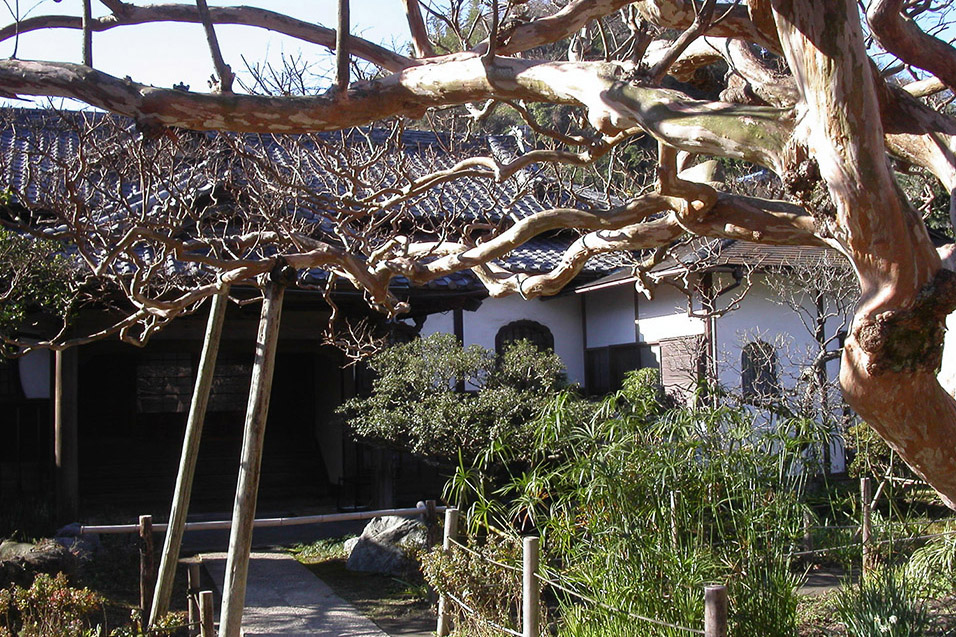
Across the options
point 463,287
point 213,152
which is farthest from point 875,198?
→ point 463,287

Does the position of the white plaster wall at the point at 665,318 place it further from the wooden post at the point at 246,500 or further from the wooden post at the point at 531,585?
the wooden post at the point at 246,500

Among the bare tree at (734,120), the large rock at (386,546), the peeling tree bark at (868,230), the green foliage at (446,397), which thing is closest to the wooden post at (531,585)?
the bare tree at (734,120)

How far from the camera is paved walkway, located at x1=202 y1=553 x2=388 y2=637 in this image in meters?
7.03

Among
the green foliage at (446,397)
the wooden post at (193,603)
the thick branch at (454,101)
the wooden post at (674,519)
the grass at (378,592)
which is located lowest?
the grass at (378,592)

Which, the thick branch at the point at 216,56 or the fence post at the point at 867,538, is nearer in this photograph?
the thick branch at the point at 216,56

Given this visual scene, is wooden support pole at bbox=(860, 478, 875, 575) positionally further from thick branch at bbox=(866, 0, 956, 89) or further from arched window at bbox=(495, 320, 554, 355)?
arched window at bbox=(495, 320, 554, 355)

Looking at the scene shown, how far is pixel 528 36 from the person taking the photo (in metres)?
4.19

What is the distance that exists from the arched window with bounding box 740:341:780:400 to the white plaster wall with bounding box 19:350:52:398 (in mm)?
8601

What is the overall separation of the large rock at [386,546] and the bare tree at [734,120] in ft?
15.5

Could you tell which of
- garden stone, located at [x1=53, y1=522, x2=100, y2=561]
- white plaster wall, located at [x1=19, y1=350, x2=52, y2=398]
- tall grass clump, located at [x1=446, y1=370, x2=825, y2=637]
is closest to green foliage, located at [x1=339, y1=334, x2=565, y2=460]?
garden stone, located at [x1=53, y1=522, x2=100, y2=561]

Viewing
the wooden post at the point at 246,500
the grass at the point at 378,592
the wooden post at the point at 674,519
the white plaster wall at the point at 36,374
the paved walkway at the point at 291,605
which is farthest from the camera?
the white plaster wall at the point at 36,374

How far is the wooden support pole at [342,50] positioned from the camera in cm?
337

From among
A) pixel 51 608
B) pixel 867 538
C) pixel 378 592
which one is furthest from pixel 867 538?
pixel 51 608

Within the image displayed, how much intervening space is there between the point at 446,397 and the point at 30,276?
405cm
